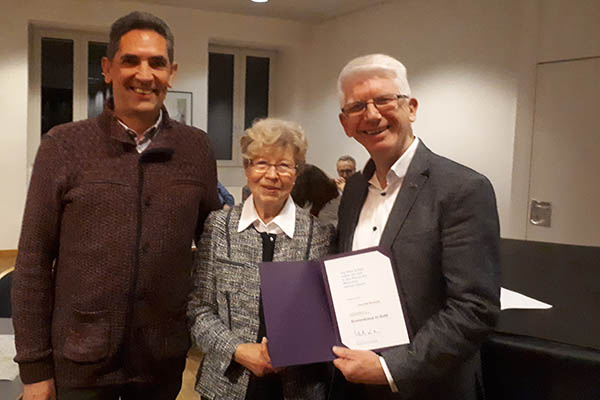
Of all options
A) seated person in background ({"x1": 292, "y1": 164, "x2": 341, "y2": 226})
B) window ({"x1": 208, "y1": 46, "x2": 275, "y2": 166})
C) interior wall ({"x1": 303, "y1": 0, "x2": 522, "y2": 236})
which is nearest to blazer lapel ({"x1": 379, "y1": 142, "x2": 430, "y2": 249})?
seated person in background ({"x1": 292, "y1": 164, "x2": 341, "y2": 226})

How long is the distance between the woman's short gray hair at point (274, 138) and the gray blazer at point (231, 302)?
0.64ft

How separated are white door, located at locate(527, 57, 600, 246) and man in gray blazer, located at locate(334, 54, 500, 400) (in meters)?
3.36

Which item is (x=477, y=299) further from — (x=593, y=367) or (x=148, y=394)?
(x=148, y=394)

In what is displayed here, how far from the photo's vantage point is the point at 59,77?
6.69m

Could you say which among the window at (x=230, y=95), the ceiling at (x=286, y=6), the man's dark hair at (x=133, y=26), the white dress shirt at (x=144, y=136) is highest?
the ceiling at (x=286, y=6)

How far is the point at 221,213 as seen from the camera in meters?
1.58

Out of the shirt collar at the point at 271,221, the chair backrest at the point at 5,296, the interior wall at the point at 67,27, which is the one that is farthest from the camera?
the interior wall at the point at 67,27

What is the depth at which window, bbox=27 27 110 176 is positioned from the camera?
21.6 feet

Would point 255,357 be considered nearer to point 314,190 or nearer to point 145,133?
point 145,133

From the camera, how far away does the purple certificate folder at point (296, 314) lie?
132 cm

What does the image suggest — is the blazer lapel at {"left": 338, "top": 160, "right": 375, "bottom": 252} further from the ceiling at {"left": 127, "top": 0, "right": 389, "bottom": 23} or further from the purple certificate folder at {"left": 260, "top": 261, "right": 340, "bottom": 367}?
the ceiling at {"left": 127, "top": 0, "right": 389, "bottom": 23}

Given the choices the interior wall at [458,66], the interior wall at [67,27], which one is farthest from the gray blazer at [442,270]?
the interior wall at [67,27]

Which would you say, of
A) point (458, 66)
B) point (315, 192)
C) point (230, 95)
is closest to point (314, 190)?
point (315, 192)

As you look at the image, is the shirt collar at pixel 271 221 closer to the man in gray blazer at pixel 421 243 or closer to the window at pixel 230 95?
the man in gray blazer at pixel 421 243
